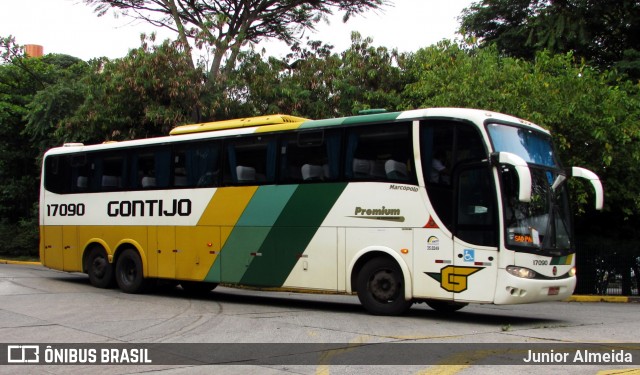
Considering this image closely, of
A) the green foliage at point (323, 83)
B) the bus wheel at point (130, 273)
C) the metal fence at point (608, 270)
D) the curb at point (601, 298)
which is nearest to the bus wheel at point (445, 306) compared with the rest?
the curb at point (601, 298)

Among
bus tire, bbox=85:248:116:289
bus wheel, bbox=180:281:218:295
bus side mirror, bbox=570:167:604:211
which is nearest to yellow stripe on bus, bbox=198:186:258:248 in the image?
bus wheel, bbox=180:281:218:295

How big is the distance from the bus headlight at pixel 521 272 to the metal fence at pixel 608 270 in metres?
9.49

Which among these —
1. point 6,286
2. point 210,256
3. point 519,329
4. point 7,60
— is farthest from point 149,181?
point 7,60

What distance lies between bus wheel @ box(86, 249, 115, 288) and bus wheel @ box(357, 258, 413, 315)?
7350mm

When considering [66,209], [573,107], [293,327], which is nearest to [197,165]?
[66,209]

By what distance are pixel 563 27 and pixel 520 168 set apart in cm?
1530

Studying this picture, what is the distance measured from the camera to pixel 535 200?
11.3 meters

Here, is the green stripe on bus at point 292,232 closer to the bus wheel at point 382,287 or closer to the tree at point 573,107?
the bus wheel at point 382,287

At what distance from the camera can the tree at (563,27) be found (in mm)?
24000

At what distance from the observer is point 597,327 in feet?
37.3

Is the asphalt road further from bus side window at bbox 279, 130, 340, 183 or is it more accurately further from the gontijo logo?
bus side window at bbox 279, 130, 340, 183

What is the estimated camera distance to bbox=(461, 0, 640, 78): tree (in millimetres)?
24000

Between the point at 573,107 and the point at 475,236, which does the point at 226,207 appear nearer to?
the point at 475,236

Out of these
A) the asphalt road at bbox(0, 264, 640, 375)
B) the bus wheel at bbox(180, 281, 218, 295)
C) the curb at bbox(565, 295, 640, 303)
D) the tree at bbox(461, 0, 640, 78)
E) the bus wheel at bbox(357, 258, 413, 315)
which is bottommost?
the curb at bbox(565, 295, 640, 303)
